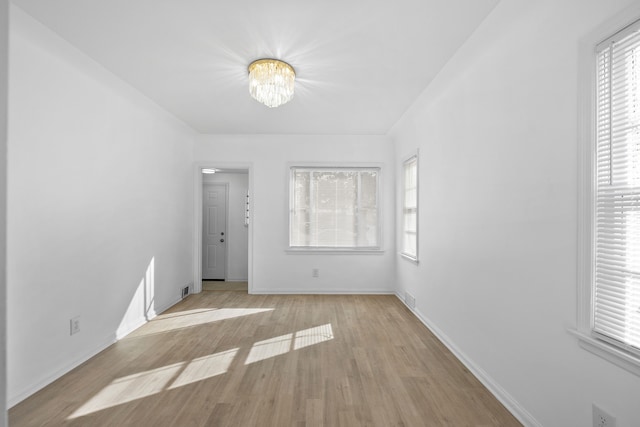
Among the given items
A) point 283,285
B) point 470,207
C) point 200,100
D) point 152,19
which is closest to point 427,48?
point 470,207

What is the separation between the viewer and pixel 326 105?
13.1 ft

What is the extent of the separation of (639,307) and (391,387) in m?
1.62

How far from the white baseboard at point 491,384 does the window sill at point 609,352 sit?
66 cm

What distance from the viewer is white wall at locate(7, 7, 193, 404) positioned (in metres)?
2.30

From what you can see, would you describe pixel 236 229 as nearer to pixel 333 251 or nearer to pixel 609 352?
pixel 333 251

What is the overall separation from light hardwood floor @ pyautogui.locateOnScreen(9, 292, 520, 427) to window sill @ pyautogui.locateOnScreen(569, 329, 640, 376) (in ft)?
2.63

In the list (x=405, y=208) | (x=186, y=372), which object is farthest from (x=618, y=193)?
(x=405, y=208)

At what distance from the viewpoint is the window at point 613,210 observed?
4.50ft

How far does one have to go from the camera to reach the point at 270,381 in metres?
2.55

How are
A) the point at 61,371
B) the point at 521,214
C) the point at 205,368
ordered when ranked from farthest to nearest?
1. the point at 205,368
2. the point at 61,371
3. the point at 521,214

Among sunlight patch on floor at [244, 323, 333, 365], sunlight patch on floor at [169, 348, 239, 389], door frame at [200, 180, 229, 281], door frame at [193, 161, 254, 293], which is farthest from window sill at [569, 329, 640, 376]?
door frame at [200, 180, 229, 281]

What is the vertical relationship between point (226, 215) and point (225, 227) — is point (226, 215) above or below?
above

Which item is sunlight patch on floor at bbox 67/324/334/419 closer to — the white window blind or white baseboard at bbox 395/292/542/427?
white baseboard at bbox 395/292/542/427

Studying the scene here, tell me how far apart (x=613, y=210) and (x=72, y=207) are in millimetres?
3617
